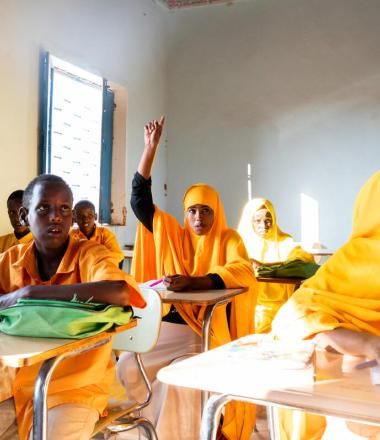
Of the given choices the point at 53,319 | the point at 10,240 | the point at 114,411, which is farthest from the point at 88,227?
the point at 53,319

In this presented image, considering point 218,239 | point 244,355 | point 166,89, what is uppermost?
point 166,89

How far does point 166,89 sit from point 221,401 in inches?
221

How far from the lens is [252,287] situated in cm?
260

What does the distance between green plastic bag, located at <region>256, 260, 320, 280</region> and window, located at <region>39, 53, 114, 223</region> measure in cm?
197

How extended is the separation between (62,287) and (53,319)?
0.61 ft

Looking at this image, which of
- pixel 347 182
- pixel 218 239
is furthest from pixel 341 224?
pixel 218 239

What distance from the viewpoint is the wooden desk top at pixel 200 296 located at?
84.0 inches

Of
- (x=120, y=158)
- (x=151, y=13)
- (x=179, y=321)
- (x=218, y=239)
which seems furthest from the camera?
(x=151, y=13)

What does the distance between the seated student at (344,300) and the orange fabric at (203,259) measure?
101 cm

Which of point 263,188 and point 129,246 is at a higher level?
point 263,188

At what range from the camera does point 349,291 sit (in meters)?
1.44

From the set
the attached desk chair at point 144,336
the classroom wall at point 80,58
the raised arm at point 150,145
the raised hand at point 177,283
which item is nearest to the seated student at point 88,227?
the classroom wall at point 80,58

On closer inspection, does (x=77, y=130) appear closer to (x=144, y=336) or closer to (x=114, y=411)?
(x=144, y=336)

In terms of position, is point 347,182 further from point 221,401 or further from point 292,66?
point 221,401
